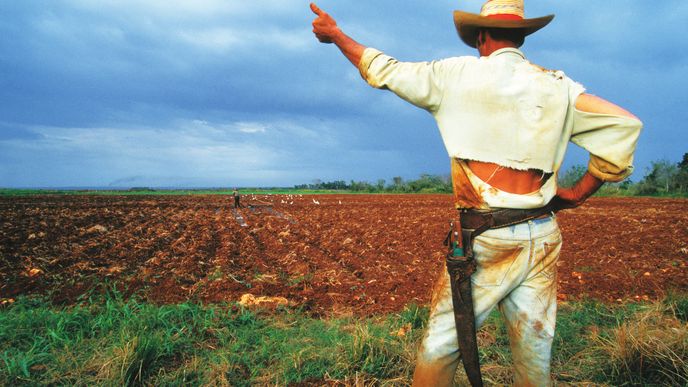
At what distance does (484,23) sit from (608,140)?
812mm

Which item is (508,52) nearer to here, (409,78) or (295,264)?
(409,78)

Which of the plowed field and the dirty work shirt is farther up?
the dirty work shirt

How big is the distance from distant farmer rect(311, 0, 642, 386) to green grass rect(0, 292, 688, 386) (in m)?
1.22

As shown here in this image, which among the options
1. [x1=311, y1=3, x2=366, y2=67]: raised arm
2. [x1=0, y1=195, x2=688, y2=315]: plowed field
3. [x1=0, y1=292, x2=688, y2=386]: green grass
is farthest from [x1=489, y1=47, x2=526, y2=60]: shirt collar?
[x1=0, y1=195, x2=688, y2=315]: plowed field

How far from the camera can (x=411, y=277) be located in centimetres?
660

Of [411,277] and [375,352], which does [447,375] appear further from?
[411,277]

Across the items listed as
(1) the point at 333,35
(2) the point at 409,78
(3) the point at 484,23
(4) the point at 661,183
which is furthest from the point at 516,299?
(4) the point at 661,183

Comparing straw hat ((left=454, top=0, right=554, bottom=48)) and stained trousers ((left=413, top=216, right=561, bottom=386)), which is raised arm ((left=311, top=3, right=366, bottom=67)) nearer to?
straw hat ((left=454, top=0, right=554, bottom=48))

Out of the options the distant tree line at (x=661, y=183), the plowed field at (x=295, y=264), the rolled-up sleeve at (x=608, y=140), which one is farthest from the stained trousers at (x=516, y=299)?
the distant tree line at (x=661, y=183)

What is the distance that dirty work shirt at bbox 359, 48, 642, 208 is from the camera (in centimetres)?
182

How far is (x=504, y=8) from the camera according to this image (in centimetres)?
196

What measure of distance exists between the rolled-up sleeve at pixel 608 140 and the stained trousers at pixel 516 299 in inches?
15.3

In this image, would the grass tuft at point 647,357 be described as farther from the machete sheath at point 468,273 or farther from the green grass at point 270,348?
the machete sheath at point 468,273

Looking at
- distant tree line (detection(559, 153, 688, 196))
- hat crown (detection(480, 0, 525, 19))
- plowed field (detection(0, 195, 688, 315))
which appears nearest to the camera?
hat crown (detection(480, 0, 525, 19))
